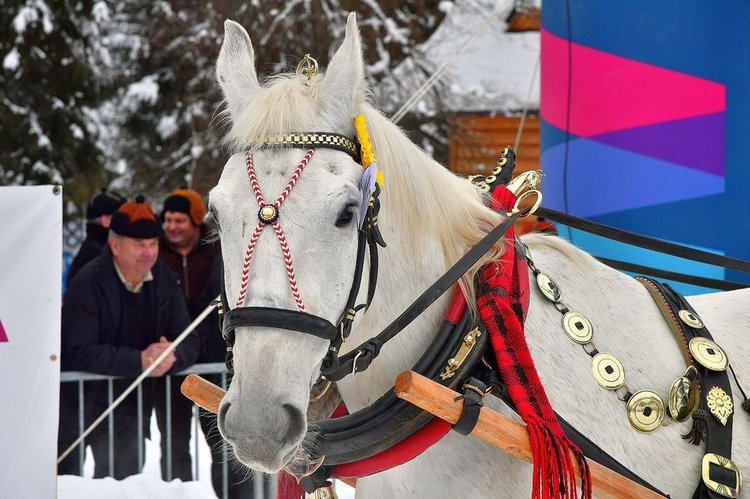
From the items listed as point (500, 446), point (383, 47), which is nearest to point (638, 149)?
point (500, 446)

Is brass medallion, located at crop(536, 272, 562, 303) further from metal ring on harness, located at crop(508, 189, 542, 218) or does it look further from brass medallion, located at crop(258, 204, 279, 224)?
brass medallion, located at crop(258, 204, 279, 224)

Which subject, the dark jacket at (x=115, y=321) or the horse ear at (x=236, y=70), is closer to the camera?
the horse ear at (x=236, y=70)

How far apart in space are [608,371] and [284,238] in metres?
0.93

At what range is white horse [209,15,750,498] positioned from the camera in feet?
5.89

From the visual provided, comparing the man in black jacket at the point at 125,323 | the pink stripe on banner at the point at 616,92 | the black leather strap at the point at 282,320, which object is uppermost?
the pink stripe on banner at the point at 616,92

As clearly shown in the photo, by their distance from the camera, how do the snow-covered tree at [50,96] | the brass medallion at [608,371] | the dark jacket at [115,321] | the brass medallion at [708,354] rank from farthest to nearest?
the snow-covered tree at [50,96] < the dark jacket at [115,321] < the brass medallion at [708,354] < the brass medallion at [608,371]

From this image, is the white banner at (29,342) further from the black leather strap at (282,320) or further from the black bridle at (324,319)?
the black leather strap at (282,320)

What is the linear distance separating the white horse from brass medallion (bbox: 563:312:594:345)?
0.03 metres

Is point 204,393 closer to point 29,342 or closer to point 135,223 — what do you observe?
point 29,342

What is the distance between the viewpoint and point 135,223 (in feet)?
15.3

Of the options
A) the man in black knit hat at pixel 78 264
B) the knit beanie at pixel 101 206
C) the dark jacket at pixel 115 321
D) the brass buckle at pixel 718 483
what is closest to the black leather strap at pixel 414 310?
the brass buckle at pixel 718 483

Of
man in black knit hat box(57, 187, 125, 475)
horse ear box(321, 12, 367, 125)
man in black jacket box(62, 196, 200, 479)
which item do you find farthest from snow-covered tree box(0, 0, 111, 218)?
horse ear box(321, 12, 367, 125)

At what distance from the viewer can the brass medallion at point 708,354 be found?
2.35 meters

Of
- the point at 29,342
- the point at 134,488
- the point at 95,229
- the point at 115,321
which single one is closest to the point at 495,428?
the point at 29,342
